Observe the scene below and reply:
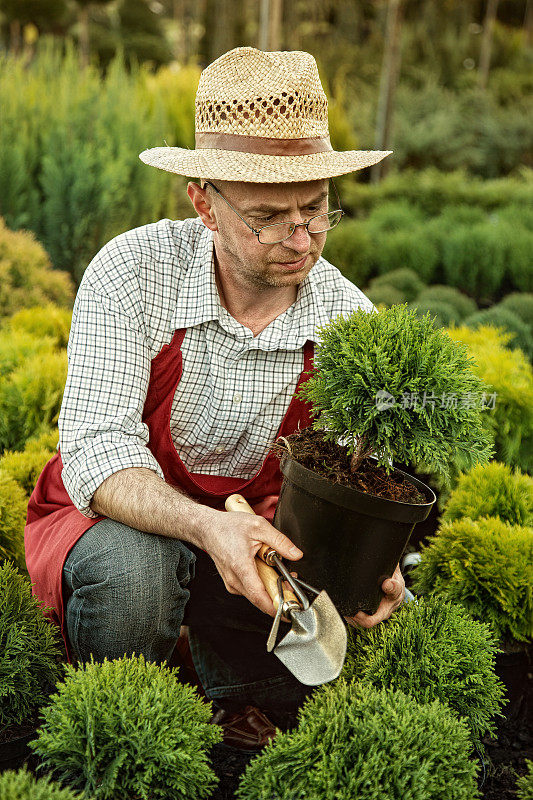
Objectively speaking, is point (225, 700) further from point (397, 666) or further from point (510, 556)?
point (510, 556)

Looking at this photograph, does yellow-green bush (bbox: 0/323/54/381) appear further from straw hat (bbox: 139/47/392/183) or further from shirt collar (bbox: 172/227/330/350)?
straw hat (bbox: 139/47/392/183)

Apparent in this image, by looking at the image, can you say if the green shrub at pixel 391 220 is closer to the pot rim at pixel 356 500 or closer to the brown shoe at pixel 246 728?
the brown shoe at pixel 246 728

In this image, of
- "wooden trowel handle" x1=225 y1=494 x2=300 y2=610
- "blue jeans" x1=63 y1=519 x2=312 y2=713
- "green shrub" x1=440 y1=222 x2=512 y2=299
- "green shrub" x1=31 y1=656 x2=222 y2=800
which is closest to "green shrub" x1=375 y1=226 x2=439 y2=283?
"green shrub" x1=440 y1=222 x2=512 y2=299

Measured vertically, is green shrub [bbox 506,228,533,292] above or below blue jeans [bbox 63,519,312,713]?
above

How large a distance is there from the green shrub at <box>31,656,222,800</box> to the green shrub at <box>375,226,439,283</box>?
462 cm

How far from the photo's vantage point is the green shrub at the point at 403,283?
5340 mm

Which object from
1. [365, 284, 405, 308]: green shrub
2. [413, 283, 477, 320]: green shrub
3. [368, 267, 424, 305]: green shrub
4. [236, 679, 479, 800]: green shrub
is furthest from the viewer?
[368, 267, 424, 305]: green shrub

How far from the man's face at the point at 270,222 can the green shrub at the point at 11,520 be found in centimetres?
100

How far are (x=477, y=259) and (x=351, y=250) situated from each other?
0.92 meters

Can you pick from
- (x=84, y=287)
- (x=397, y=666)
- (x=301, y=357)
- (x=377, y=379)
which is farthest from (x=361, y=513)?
(x=84, y=287)

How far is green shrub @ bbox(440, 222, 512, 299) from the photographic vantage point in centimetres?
569

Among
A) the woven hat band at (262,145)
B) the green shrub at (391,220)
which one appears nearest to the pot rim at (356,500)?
the woven hat band at (262,145)

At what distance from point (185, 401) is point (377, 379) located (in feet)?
2.44

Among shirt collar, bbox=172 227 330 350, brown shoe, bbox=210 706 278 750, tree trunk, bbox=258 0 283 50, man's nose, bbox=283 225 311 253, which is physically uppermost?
tree trunk, bbox=258 0 283 50
